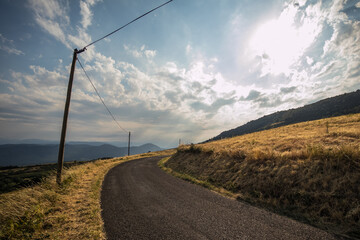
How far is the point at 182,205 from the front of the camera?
6520 mm

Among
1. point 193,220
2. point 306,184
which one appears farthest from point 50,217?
point 306,184

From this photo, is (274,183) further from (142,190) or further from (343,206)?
(142,190)

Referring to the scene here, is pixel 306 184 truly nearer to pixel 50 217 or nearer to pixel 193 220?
pixel 193 220

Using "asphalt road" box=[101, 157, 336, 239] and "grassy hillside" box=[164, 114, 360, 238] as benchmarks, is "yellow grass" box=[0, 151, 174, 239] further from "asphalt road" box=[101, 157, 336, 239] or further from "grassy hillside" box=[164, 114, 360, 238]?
"grassy hillside" box=[164, 114, 360, 238]

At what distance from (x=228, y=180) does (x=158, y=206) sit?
17.0 feet

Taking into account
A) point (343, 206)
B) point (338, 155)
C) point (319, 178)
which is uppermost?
point (338, 155)

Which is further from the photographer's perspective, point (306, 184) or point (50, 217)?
point (306, 184)

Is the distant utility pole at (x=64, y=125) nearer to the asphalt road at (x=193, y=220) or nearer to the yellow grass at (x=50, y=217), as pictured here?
the yellow grass at (x=50, y=217)

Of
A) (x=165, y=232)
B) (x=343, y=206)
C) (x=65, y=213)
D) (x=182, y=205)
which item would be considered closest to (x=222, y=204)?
(x=182, y=205)

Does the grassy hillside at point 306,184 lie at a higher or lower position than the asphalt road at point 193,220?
higher

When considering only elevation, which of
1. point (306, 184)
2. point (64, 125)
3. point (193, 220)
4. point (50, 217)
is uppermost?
point (64, 125)

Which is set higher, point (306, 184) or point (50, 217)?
point (306, 184)

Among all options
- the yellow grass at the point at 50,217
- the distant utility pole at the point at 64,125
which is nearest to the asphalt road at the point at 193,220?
the yellow grass at the point at 50,217

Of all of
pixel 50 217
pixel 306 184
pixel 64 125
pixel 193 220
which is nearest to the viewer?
pixel 193 220
